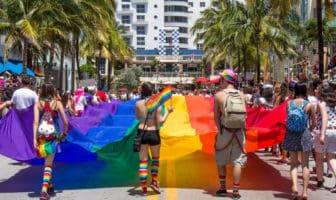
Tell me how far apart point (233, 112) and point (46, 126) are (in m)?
3.04

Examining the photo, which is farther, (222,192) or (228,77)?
(222,192)

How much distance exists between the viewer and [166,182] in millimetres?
10141

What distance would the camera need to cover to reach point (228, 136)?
859 centimetres

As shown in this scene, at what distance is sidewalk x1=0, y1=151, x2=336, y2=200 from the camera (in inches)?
359

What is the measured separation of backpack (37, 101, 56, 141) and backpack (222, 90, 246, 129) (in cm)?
282

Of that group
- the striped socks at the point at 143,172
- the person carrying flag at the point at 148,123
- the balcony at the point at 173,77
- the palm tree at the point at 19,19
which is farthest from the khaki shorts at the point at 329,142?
the balcony at the point at 173,77

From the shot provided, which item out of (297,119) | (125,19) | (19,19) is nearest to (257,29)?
(19,19)

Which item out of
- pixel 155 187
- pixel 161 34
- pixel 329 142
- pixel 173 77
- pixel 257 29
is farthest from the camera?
pixel 161 34

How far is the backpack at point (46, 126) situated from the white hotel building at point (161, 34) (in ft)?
358

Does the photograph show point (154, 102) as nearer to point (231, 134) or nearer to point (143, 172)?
point (143, 172)

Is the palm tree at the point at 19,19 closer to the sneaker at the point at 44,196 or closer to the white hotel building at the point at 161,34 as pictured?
the sneaker at the point at 44,196

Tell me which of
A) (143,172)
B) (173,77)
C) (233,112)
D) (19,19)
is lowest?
(143,172)

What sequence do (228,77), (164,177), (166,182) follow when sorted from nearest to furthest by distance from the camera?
(228,77)
(166,182)
(164,177)

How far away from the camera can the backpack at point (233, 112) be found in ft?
27.7
